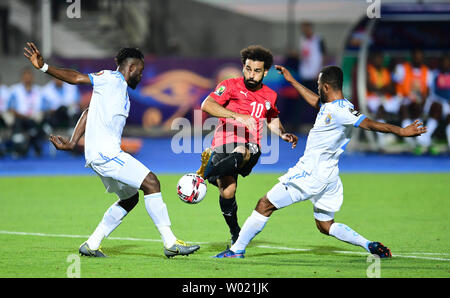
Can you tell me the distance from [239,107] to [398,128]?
1.91 meters

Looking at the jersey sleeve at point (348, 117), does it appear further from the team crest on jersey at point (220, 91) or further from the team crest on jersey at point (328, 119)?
the team crest on jersey at point (220, 91)

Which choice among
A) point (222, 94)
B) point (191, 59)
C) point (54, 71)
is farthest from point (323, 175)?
point (191, 59)

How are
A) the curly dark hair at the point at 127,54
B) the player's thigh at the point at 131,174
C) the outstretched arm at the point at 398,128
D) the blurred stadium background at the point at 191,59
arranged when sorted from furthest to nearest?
1. the blurred stadium background at the point at 191,59
2. the curly dark hair at the point at 127,54
3. the player's thigh at the point at 131,174
4. the outstretched arm at the point at 398,128

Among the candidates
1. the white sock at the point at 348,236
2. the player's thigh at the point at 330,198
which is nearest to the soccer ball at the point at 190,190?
the player's thigh at the point at 330,198

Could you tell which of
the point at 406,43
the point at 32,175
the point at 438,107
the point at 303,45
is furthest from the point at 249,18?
the point at 32,175

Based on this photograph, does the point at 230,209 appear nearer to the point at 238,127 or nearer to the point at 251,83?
the point at 238,127

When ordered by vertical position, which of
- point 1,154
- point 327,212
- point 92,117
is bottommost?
point 1,154

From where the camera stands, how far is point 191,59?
23609 mm

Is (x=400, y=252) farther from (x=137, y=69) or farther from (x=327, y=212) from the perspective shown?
(x=137, y=69)

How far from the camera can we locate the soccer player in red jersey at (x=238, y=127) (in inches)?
329

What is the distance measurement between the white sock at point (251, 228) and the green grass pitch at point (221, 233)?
0.16 metres

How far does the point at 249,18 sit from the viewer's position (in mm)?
30234

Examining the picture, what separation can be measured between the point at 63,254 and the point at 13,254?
1.63ft

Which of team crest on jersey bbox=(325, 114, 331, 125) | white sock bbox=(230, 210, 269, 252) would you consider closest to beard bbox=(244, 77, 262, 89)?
team crest on jersey bbox=(325, 114, 331, 125)
